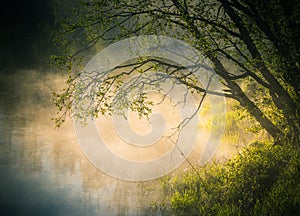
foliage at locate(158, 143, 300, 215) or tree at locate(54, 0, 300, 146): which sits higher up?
tree at locate(54, 0, 300, 146)

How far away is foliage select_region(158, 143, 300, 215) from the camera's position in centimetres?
688

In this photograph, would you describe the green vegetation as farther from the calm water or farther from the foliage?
the calm water

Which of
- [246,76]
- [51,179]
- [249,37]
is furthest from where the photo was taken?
[51,179]

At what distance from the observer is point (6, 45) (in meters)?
28.6

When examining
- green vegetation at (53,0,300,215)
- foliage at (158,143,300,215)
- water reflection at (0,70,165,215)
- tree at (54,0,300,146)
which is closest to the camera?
foliage at (158,143,300,215)

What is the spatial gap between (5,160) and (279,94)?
8548mm

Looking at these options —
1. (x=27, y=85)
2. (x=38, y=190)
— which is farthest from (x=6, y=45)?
(x=38, y=190)

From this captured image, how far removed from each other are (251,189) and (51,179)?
5.87 m

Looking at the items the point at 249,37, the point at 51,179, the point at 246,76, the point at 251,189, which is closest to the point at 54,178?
the point at 51,179

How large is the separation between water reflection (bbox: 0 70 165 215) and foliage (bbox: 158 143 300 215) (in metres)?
1.01

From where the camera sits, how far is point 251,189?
25.6 ft

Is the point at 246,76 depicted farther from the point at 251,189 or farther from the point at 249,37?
the point at 251,189

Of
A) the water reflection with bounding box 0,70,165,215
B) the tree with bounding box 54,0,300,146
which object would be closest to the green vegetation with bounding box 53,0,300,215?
the tree with bounding box 54,0,300,146

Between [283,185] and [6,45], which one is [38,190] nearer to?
[283,185]
